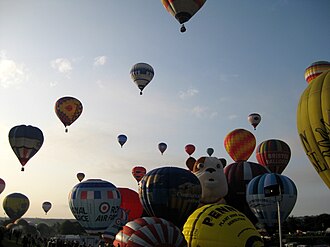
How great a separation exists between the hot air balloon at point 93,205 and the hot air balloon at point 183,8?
10931mm

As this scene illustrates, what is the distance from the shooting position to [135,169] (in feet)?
129

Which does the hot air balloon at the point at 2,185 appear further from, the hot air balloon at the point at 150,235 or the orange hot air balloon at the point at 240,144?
the hot air balloon at the point at 150,235

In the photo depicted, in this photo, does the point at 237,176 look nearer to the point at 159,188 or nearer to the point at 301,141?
the point at 159,188

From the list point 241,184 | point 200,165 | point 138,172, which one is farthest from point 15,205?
point 241,184

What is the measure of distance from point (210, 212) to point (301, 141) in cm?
488

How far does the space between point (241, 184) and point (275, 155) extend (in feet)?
16.1

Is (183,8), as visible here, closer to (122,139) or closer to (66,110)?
(66,110)

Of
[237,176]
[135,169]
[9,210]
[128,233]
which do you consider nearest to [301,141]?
[128,233]

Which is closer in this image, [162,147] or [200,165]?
[200,165]

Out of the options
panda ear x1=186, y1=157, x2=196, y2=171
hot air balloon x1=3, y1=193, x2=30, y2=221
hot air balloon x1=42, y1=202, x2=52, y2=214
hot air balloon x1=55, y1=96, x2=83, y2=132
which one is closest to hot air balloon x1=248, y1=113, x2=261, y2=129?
panda ear x1=186, y1=157, x2=196, y2=171

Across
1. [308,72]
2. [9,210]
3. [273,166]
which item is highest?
[308,72]

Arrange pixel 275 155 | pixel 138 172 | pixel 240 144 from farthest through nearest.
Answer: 1. pixel 138 172
2. pixel 240 144
3. pixel 275 155

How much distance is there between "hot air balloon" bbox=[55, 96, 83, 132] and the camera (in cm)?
3050

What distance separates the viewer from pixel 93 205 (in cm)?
2270
